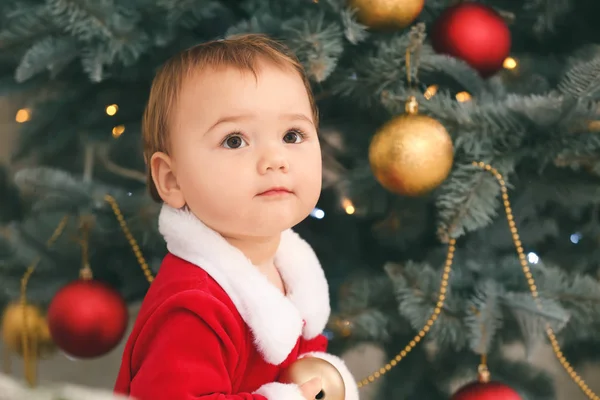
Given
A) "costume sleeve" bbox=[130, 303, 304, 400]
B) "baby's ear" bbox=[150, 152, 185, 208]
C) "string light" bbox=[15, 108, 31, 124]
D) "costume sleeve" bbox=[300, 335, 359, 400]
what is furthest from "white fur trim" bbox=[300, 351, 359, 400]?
"string light" bbox=[15, 108, 31, 124]

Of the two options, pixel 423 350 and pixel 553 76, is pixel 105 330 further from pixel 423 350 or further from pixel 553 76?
pixel 553 76

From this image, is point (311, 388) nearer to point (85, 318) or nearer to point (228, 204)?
point (228, 204)

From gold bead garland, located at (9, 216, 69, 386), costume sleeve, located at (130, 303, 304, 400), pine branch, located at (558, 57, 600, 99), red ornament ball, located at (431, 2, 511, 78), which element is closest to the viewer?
costume sleeve, located at (130, 303, 304, 400)

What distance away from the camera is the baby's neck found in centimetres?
87

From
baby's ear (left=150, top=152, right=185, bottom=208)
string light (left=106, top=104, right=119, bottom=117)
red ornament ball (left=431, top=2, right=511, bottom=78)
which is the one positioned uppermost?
red ornament ball (left=431, top=2, right=511, bottom=78)

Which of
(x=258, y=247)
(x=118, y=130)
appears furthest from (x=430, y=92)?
(x=118, y=130)

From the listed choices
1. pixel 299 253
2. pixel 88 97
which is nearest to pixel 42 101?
pixel 88 97

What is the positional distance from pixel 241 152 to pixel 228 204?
6cm

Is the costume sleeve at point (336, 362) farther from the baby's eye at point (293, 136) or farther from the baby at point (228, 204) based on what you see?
the baby's eye at point (293, 136)

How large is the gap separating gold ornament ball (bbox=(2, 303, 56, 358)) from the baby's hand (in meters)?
0.63

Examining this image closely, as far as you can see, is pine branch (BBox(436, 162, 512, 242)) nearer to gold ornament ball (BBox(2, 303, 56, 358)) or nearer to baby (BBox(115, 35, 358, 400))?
baby (BBox(115, 35, 358, 400))

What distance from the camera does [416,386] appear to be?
1238mm

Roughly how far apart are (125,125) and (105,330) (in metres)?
0.36

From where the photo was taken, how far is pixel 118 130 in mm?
1342
